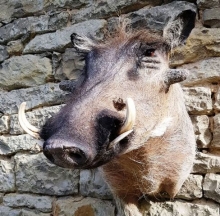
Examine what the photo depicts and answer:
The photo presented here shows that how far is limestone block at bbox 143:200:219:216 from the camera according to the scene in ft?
6.44

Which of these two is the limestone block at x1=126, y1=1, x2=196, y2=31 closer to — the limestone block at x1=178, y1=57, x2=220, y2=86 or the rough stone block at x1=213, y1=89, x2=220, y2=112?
the limestone block at x1=178, y1=57, x2=220, y2=86

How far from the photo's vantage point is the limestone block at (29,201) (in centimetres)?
236

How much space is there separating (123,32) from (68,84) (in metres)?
0.32

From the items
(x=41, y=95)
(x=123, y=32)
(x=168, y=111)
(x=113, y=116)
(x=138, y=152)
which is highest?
(x=123, y=32)

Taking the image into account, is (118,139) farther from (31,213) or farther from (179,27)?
(31,213)

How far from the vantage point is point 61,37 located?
254 cm

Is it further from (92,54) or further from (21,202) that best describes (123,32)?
(21,202)

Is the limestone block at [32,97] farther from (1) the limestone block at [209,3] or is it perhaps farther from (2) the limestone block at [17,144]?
(1) the limestone block at [209,3]

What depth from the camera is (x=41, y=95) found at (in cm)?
253

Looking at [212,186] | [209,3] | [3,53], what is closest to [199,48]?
[209,3]

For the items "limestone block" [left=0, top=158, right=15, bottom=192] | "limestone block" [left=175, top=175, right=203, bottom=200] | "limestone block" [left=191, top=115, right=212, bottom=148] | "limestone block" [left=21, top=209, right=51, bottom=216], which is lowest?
"limestone block" [left=21, top=209, right=51, bottom=216]

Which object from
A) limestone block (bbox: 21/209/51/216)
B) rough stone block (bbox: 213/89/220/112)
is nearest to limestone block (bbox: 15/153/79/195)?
limestone block (bbox: 21/209/51/216)

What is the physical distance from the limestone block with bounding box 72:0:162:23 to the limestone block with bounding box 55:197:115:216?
104cm

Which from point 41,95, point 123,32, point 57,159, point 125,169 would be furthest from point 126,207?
point 41,95
